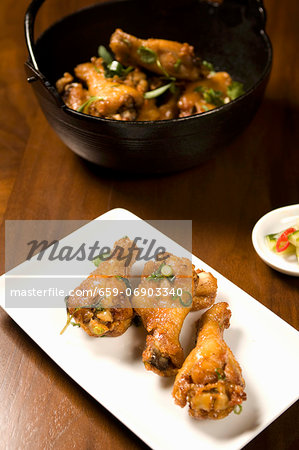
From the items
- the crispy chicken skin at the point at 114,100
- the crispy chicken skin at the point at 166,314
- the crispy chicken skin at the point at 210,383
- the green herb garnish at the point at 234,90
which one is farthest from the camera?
the green herb garnish at the point at 234,90

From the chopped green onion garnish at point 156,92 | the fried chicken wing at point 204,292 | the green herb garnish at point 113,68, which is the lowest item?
the fried chicken wing at point 204,292

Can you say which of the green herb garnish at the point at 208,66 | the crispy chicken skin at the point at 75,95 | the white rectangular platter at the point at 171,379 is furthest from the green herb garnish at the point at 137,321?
the green herb garnish at the point at 208,66

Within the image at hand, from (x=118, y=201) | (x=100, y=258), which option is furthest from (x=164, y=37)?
(x=100, y=258)

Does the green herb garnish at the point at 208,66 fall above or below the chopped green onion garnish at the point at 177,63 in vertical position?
below

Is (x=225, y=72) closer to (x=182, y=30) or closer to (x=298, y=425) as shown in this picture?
(x=182, y=30)

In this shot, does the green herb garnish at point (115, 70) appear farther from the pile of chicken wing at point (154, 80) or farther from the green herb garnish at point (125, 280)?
the green herb garnish at point (125, 280)

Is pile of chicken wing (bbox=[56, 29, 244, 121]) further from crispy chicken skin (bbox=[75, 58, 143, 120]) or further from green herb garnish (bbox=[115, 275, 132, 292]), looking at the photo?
green herb garnish (bbox=[115, 275, 132, 292])

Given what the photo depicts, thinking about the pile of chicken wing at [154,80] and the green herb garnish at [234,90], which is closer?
the pile of chicken wing at [154,80]
